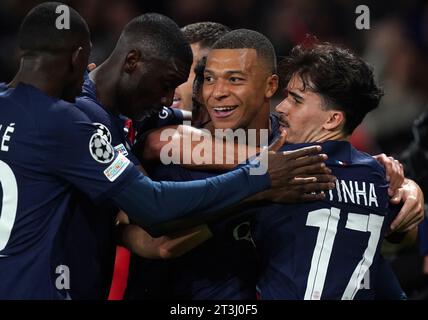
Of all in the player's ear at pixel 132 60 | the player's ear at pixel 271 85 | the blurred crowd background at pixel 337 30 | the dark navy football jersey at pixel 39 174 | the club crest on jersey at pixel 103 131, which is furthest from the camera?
the blurred crowd background at pixel 337 30

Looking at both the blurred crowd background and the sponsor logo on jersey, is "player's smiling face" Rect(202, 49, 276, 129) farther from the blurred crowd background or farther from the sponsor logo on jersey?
the blurred crowd background

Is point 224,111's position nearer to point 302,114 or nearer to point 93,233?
point 302,114

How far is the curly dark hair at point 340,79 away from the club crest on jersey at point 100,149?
831mm

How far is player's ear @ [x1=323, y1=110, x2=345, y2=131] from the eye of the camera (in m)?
3.47

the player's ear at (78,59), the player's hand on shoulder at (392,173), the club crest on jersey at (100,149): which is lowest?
the player's hand on shoulder at (392,173)

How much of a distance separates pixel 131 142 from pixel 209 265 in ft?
2.38

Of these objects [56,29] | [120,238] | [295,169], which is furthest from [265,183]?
[56,29]

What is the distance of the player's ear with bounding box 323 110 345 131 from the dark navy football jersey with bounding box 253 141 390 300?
90mm

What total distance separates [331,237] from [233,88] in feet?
3.00

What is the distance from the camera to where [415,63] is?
7266mm

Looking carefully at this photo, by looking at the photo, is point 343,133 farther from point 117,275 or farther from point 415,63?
point 415,63

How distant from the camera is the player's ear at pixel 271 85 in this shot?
156 inches

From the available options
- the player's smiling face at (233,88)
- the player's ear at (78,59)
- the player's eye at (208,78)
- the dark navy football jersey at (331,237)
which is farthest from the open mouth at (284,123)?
the player's ear at (78,59)

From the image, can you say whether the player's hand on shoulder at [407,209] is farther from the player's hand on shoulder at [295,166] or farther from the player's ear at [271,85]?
the player's ear at [271,85]
